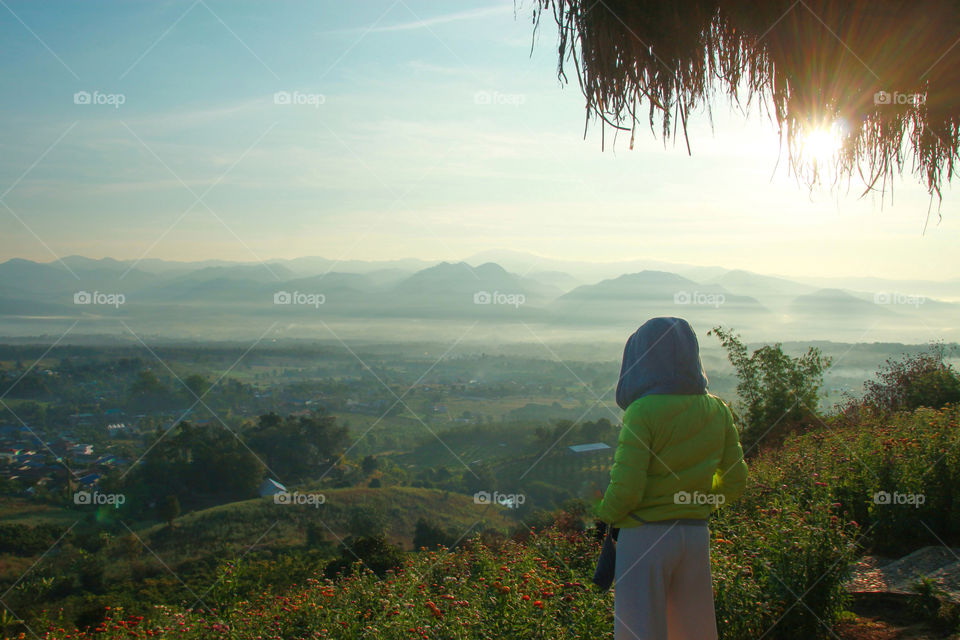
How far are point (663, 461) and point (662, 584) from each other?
0.47 m

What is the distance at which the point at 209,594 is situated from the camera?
6.20 m

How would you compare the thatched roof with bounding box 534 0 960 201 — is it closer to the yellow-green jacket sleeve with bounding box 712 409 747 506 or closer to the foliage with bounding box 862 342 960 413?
the yellow-green jacket sleeve with bounding box 712 409 747 506

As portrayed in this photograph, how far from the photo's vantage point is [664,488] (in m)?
2.28

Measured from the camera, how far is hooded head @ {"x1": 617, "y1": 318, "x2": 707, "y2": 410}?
234 centimetres

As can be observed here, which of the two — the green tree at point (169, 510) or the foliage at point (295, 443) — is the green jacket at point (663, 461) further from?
the foliage at point (295, 443)

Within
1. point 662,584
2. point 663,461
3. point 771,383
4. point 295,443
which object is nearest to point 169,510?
point 295,443

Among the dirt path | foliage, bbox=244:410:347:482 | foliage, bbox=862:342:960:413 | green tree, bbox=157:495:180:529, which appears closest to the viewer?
the dirt path

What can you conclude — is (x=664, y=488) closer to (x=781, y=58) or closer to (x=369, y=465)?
(x=781, y=58)

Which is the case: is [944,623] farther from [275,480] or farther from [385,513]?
[275,480]

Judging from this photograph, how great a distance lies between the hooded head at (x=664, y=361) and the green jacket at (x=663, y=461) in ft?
0.16

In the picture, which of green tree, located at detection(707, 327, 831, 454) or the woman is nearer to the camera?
the woman

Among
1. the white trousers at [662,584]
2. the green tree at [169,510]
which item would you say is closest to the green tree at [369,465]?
the green tree at [169,510]

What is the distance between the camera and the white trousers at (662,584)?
226 centimetres

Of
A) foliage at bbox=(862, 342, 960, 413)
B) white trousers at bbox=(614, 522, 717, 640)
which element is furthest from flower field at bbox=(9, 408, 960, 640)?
foliage at bbox=(862, 342, 960, 413)
